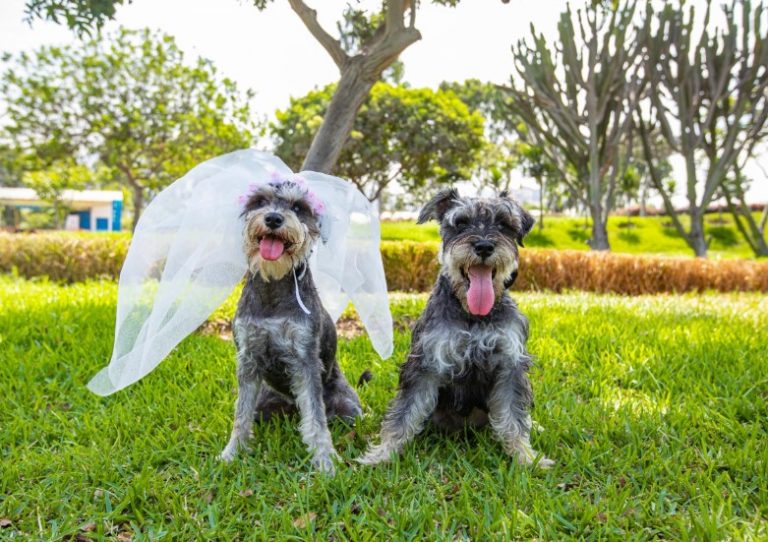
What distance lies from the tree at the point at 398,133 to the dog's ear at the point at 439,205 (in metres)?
23.5

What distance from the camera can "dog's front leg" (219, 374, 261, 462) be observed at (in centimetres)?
364

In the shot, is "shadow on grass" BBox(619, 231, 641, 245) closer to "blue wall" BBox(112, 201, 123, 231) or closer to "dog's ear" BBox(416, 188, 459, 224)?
"dog's ear" BBox(416, 188, 459, 224)

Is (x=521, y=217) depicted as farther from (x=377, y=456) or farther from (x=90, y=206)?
(x=90, y=206)

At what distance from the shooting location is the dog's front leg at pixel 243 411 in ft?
11.9

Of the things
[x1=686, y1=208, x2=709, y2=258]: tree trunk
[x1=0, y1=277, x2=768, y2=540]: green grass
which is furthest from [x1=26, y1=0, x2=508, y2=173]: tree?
[x1=686, y1=208, x2=709, y2=258]: tree trunk

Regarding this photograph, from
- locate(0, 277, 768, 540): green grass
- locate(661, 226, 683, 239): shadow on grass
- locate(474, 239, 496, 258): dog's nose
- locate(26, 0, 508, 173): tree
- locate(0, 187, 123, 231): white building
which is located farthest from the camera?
locate(0, 187, 123, 231): white building

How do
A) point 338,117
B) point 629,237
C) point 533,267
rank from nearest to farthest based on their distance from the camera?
point 338,117 < point 533,267 < point 629,237

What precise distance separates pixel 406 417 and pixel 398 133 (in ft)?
85.7

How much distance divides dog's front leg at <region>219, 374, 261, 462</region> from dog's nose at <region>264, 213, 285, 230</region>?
3.33 ft

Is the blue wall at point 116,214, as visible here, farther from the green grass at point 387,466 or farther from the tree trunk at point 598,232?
the green grass at point 387,466

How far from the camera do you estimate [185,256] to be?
12.1 feet

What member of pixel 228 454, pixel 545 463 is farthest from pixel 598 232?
pixel 228 454

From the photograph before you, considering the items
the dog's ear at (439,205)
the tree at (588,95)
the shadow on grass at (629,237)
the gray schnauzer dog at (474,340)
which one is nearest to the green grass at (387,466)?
the gray schnauzer dog at (474,340)

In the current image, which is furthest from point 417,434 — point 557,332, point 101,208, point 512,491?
point 101,208
